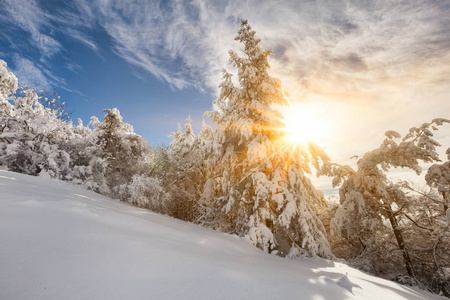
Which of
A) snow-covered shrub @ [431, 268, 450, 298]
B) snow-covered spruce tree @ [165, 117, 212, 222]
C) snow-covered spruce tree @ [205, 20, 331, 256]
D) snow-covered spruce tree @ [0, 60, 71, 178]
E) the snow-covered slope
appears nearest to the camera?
the snow-covered slope

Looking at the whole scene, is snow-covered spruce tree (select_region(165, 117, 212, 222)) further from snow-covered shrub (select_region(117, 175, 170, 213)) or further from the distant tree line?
snow-covered shrub (select_region(117, 175, 170, 213))

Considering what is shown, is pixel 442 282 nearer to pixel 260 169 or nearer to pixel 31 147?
pixel 260 169

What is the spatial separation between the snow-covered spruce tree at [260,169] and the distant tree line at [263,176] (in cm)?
4

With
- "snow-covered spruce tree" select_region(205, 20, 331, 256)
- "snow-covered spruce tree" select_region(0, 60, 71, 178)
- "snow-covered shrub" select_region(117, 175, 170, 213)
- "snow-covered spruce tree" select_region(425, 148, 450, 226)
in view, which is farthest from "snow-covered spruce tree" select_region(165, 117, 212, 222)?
"snow-covered spruce tree" select_region(425, 148, 450, 226)

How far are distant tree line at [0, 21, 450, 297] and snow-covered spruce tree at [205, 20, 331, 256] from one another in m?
0.04

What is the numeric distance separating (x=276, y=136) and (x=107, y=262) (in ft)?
27.2

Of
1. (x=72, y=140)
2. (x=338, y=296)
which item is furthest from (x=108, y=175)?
(x=338, y=296)

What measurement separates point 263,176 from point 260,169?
0.48 metres

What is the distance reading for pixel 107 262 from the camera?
2.34 m

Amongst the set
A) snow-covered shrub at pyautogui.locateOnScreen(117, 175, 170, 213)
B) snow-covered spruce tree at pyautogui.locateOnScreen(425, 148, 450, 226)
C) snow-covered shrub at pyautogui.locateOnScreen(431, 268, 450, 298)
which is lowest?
snow-covered shrub at pyautogui.locateOnScreen(431, 268, 450, 298)

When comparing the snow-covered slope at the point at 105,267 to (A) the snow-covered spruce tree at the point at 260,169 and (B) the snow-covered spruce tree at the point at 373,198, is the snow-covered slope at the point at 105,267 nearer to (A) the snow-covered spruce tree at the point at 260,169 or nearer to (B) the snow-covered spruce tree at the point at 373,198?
(A) the snow-covered spruce tree at the point at 260,169

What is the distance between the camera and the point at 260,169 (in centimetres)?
901

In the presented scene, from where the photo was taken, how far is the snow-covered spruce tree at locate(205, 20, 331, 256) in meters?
8.28

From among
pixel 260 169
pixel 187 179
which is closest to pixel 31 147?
pixel 187 179
